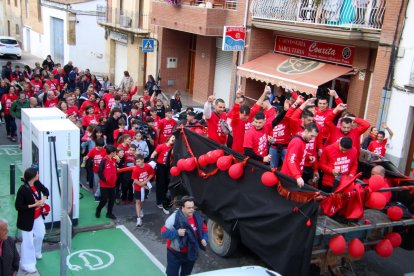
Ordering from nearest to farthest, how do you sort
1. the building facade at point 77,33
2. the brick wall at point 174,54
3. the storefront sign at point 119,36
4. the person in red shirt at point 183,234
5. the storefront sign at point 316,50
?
the person in red shirt at point 183,234 < the storefront sign at point 316,50 < the brick wall at point 174,54 < the storefront sign at point 119,36 < the building facade at point 77,33

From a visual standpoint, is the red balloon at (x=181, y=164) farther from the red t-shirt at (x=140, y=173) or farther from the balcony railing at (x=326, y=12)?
the balcony railing at (x=326, y=12)

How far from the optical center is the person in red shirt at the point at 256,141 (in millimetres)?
7172

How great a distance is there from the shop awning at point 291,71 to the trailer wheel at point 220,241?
297 inches

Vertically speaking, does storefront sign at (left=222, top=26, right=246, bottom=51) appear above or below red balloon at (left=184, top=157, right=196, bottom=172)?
above

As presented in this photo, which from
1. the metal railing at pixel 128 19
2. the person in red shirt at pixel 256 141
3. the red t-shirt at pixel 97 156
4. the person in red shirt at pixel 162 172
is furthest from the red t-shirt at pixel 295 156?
the metal railing at pixel 128 19

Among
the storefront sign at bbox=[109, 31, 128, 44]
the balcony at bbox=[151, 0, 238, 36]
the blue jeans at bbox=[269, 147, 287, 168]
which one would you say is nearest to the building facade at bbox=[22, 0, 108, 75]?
the storefront sign at bbox=[109, 31, 128, 44]

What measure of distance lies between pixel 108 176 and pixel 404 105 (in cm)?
808

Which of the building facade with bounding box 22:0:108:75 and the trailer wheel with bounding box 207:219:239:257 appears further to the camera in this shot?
the building facade with bounding box 22:0:108:75

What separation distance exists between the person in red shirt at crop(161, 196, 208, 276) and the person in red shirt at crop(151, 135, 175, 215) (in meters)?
3.40

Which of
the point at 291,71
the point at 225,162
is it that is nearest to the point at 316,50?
the point at 291,71

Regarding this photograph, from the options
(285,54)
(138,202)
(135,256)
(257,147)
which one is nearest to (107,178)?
(138,202)

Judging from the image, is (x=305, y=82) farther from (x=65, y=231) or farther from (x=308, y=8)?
(x=65, y=231)

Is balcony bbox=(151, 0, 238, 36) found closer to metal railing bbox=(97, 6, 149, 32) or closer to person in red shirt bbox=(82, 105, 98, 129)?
metal railing bbox=(97, 6, 149, 32)

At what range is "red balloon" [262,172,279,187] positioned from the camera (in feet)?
20.5
